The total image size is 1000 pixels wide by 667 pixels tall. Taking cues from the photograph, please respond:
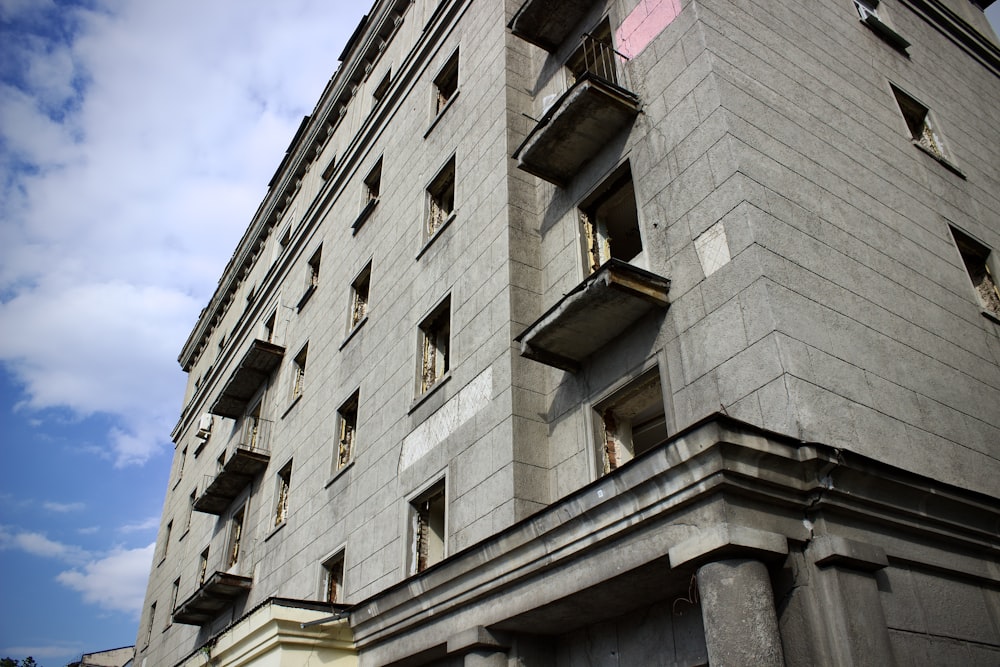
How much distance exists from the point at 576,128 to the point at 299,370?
48.0ft

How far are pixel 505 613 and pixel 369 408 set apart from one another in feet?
26.6

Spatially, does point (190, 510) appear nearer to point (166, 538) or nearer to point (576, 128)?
point (166, 538)

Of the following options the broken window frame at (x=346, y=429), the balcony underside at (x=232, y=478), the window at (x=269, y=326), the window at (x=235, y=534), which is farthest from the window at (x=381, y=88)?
the window at (x=235, y=534)

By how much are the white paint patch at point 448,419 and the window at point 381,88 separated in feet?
42.1

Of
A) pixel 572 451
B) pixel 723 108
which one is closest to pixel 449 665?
pixel 572 451

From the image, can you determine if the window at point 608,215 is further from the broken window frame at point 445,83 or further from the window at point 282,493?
the window at point 282,493

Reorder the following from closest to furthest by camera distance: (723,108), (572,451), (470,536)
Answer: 1. (723,108)
2. (572,451)
3. (470,536)

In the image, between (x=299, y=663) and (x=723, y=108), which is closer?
(x=723, y=108)

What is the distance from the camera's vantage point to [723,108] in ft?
34.1

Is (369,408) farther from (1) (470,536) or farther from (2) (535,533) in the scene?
(2) (535,533)

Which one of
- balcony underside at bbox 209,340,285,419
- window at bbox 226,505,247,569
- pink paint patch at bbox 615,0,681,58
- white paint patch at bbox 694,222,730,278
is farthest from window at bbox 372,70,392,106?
white paint patch at bbox 694,222,730,278

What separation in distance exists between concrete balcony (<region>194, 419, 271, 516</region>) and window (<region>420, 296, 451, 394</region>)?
9793 millimetres

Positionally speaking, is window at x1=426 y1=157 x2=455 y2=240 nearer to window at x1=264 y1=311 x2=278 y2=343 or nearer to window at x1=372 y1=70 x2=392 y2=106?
window at x1=372 y1=70 x2=392 y2=106

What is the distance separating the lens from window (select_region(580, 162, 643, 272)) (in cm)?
1236
